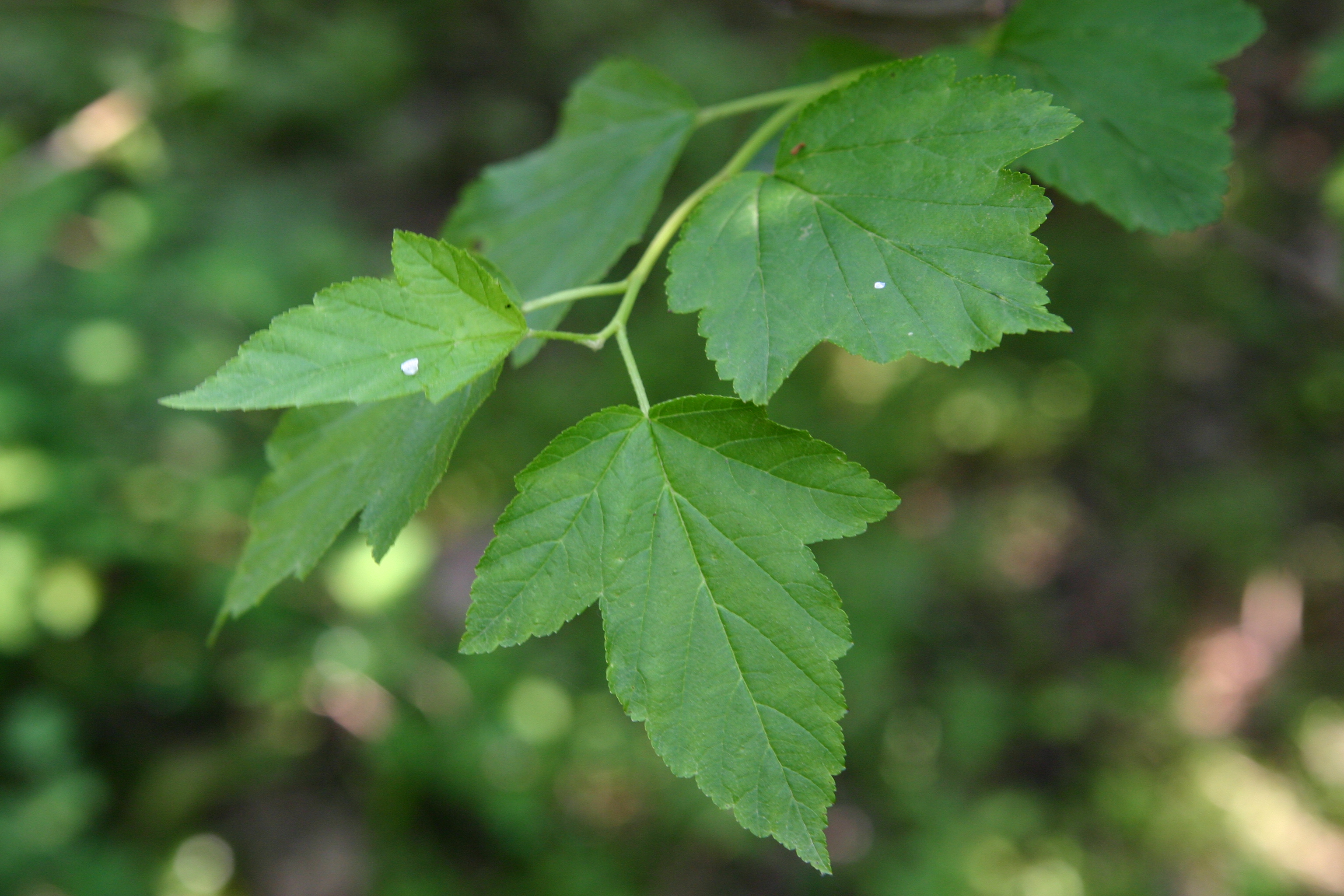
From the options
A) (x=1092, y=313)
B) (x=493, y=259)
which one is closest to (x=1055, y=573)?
(x=1092, y=313)

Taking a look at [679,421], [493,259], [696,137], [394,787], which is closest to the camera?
[679,421]

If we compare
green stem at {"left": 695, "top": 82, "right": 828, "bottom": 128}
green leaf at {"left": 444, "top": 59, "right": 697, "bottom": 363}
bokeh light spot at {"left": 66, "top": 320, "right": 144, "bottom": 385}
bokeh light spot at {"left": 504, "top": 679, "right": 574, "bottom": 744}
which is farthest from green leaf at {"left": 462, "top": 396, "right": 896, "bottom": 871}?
bokeh light spot at {"left": 66, "top": 320, "right": 144, "bottom": 385}

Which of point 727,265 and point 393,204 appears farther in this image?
point 393,204

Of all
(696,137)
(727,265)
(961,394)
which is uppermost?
(727,265)

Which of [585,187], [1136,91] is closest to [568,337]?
[585,187]

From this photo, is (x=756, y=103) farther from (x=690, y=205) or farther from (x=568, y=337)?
(x=568, y=337)

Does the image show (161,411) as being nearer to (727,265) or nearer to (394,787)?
(394,787)

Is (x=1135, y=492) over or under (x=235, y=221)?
under
